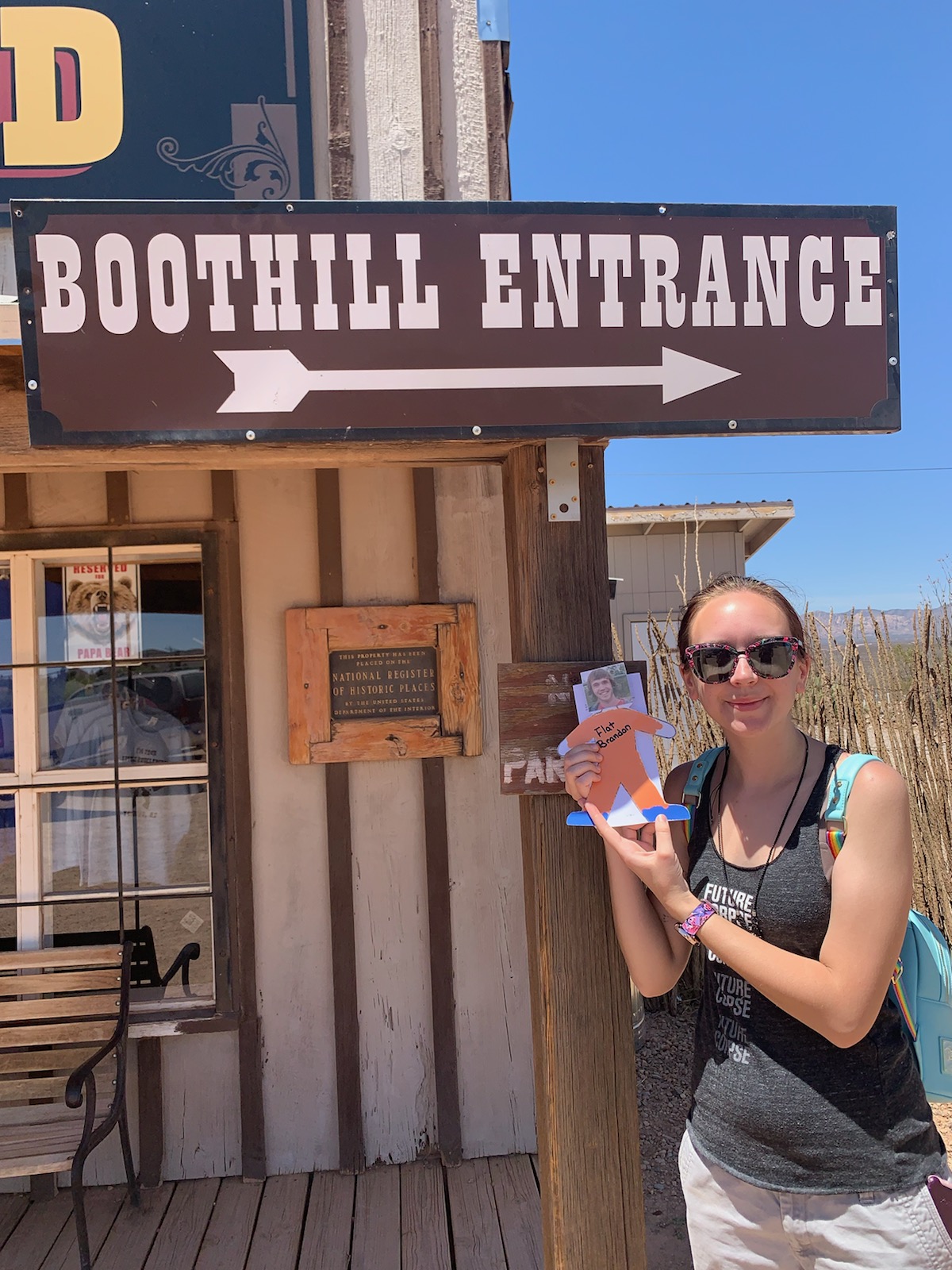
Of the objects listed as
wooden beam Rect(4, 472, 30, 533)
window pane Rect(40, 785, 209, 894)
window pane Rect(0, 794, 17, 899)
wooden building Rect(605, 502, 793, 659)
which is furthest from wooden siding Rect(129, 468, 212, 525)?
wooden building Rect(605, 502, 793, 659)

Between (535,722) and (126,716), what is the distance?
2.06m

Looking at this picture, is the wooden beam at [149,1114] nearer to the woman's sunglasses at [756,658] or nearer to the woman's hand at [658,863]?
the woman's hand at [658,863]

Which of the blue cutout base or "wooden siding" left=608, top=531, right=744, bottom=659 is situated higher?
"wooden siding" left=608, top=531, right=744, bottom=659

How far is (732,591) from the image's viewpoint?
5.65 feet

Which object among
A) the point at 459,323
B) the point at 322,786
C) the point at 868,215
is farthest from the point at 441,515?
the point at 868,215

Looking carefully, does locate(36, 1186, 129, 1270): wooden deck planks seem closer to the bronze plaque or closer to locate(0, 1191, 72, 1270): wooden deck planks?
locate(0, 1191, 72, 1270): wooden deck planks

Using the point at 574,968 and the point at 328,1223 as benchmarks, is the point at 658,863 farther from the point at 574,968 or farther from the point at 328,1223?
the point at 328,1223

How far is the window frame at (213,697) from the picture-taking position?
3309 mm

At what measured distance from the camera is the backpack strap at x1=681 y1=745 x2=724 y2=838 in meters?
1.75

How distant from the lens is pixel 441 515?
3.51 metres

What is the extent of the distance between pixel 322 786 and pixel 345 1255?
1490 mm

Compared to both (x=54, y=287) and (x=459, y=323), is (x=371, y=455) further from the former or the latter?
(x=54, y=287)

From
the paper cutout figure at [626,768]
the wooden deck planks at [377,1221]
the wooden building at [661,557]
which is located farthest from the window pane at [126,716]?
the wooden building at [661,557]

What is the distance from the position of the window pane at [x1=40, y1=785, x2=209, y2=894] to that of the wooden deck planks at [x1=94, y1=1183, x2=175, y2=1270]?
105 cm
